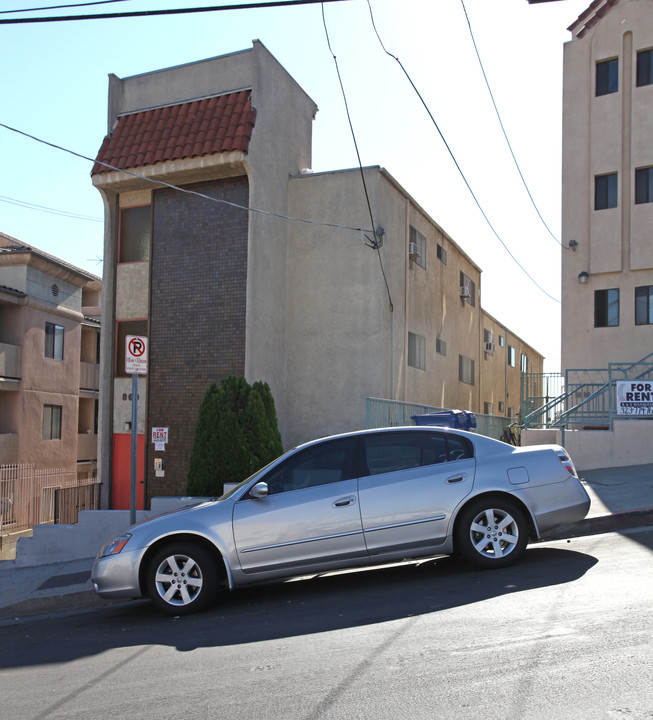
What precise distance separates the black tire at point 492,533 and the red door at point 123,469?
399 inches

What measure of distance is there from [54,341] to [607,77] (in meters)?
22.0

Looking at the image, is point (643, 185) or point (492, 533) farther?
point (643, 185)

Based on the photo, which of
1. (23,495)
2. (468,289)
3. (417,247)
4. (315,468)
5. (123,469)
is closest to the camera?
(315,468)

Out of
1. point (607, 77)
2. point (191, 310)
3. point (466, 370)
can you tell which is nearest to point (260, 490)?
point (191, 310)

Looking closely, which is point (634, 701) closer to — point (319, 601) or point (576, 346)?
point (319, 601)

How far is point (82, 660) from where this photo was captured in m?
5.87

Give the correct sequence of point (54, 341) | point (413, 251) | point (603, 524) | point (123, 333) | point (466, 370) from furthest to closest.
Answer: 1. point (54, 341)
2. point (466, 370)
3. point (413, 251)
4. point (123, 333)
5. point (603, 524)

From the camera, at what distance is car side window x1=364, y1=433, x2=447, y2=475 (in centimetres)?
735

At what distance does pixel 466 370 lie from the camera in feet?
80.5

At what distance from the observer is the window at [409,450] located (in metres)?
7.35

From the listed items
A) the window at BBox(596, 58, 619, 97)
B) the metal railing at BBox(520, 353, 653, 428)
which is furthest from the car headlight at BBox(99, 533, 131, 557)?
the window at BBox(596, 58, 619, 97)

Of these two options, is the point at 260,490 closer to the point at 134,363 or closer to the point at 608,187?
the point at 134,363

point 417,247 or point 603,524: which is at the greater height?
point 417,247

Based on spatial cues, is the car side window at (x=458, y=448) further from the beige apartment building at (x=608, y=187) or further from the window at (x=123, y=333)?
the beige apartment building at (x=608, y=187)
